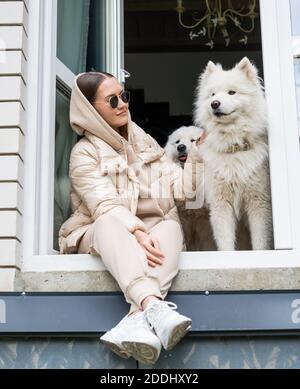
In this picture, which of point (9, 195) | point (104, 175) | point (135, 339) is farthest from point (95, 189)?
point (135, 339)

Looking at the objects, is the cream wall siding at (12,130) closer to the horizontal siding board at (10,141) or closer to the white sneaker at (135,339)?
the horizontal siding board at (10,141)

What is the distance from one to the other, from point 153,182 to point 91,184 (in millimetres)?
325

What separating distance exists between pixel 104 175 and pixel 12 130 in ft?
1.35

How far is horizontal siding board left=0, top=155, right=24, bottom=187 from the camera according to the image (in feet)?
8.91

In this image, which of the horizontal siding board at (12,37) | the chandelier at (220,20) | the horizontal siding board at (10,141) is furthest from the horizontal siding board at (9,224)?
the chandelier at (220,20)

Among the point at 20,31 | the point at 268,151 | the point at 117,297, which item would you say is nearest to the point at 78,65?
the point at 20,31

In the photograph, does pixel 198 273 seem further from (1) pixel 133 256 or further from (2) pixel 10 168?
(2) pixel 10 168

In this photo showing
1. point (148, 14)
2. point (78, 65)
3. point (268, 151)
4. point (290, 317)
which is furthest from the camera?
point (148, 14)

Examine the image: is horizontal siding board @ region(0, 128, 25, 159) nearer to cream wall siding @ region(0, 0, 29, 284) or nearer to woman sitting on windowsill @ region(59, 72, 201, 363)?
cream wall siding @ region(0, 0, 29, 284)

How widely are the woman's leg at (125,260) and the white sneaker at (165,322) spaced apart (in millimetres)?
78

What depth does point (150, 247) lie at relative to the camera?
8.40 ft

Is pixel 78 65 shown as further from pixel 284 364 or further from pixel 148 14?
pixel 284 364
